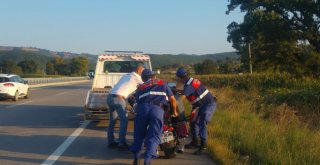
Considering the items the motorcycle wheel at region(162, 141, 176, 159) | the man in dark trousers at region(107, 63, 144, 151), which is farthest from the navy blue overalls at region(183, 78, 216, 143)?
the man in dark trousers at region(107, 63, 144, 151)

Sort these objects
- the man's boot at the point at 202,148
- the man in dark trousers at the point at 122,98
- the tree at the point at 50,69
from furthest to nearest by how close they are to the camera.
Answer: the tree at the point at 50,69 < the man in dark trousers at the point at 122,98 < the man's boot at the point at 202,148

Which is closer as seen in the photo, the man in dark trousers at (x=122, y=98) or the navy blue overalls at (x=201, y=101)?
the navy blue overalls at (x=201, y=101)

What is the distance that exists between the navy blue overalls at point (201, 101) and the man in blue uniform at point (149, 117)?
1352 millimetres

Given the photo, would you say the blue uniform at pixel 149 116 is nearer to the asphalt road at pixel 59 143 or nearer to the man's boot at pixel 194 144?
the asphalt road at pixel 59 143

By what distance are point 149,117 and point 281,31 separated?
31327 mm

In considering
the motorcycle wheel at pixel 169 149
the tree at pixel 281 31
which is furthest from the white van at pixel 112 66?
the tree at pixel 281 31

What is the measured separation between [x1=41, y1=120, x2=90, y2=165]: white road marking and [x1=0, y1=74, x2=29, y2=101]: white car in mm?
12464

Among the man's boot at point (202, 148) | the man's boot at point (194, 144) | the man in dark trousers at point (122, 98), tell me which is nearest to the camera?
the man's boot at point (202, 148)

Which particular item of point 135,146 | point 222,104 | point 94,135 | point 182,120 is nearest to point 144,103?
point 135,146

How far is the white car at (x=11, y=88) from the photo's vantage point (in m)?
25.4

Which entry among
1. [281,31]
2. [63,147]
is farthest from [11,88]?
[281,31]

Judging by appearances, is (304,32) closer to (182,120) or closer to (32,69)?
(182,120)

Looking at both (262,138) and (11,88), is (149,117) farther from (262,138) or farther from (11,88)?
(11,88)

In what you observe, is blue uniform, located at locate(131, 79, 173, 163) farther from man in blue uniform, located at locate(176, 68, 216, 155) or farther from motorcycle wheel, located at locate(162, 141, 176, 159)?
man in blue uniform, located at locate(176, 68, 216, 155)
